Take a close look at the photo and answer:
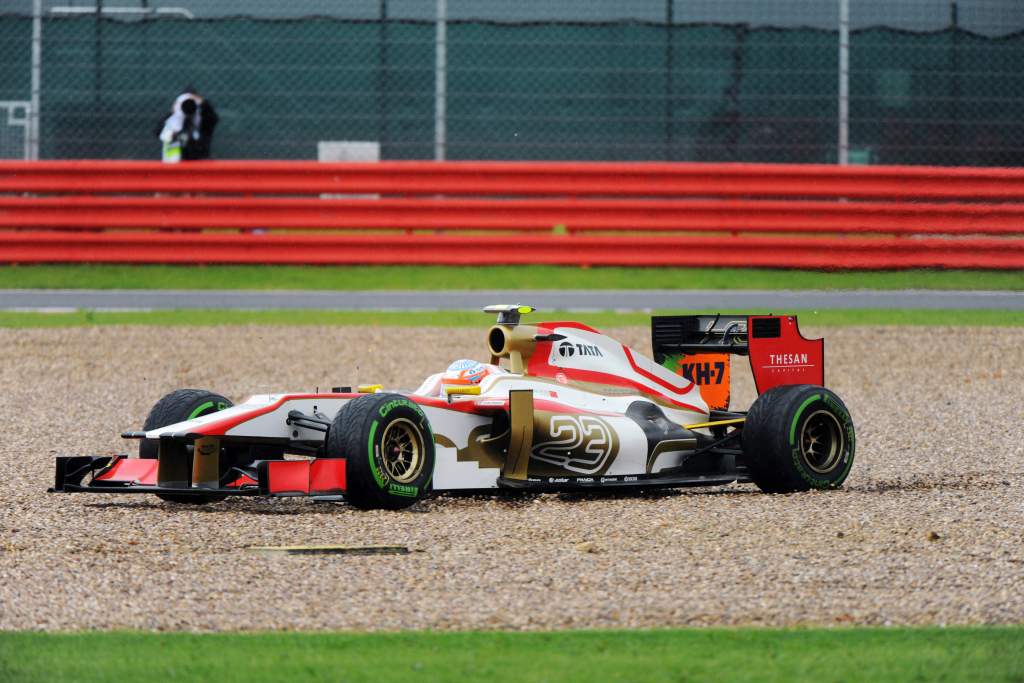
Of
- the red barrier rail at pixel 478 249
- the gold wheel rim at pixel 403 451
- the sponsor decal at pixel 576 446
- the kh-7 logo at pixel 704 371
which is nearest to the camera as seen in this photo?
the gold wheel rim at pixel 403 451

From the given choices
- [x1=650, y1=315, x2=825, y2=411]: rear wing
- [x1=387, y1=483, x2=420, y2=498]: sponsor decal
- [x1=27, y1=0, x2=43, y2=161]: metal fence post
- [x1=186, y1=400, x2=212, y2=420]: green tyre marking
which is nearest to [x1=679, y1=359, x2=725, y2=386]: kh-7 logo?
[x1=650, y1=315, x2=825, y2=411]: rear wing

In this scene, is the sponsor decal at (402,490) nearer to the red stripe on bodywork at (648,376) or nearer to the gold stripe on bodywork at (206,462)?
the gold stripe on bodywork at (206,462)

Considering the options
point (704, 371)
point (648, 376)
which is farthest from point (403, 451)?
point (704, 371)

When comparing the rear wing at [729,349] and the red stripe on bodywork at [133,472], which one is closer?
the red stripe on bodywork at [133,472]

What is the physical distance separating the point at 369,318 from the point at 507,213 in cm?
206

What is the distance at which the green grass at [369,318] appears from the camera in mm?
15172

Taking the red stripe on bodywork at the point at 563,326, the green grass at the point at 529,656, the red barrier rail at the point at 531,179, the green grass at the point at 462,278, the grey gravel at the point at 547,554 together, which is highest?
the red barrier rail at the point at 531,179

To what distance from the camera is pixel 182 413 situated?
8109mm

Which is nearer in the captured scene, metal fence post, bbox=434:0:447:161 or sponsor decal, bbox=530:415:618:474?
sponsor decal, bbox=530:415:618:474

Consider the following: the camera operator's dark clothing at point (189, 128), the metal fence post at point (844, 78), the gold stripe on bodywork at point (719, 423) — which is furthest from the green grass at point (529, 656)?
the camera operator's dark clothing at point (189, 128)

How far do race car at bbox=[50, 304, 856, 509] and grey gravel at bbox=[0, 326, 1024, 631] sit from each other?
14cm

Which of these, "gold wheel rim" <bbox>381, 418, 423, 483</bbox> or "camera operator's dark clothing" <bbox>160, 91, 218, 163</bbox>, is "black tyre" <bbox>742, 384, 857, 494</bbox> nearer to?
"gold wheel rim" <bbox>381, 418, 423, 483</bbox>

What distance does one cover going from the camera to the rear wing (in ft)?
29.4

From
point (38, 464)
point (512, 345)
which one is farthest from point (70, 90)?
point (512, 345)
